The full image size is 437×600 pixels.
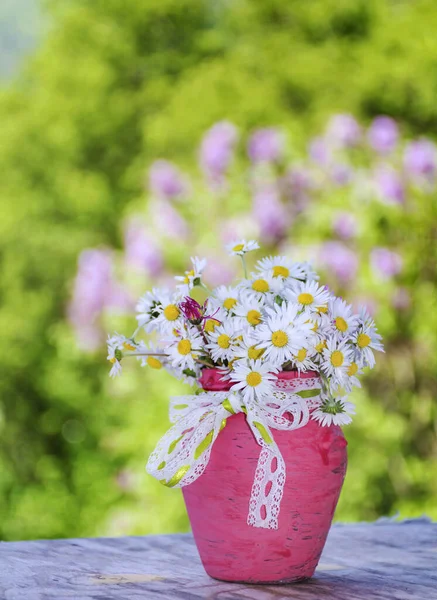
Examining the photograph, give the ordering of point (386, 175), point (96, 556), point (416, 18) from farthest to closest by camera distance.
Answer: point (416, 18) → point (386, 175) → point (96, 556)

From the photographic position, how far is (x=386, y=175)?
2846mm

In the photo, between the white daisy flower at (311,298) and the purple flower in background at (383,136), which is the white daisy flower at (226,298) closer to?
the white daisy flower at (311,298)

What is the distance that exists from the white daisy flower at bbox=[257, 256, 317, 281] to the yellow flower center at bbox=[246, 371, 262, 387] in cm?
15

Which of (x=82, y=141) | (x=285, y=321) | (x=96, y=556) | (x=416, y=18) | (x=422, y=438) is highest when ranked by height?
(x=416, y=18)

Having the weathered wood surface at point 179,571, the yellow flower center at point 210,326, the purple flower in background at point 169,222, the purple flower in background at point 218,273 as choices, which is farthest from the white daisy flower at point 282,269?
the purple flower in background at point 169,222

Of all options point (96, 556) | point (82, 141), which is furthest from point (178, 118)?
point (96, 556)

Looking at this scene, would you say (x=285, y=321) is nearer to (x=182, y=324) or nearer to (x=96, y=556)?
(x=182, y=324)

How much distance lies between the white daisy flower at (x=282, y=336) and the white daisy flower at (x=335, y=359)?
0.12ft

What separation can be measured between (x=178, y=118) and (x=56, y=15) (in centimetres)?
72

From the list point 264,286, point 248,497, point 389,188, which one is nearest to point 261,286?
point 264,286

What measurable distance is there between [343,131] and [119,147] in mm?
999

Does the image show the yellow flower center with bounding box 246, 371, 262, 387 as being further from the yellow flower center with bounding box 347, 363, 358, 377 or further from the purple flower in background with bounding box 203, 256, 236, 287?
the purple flower in background with bounding box 203, 256, 236, 287

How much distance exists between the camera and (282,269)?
41.7 inches

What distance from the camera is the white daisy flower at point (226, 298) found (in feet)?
3.37
